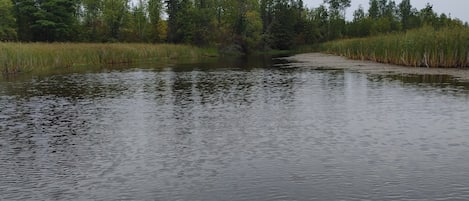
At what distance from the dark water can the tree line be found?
3364 cm

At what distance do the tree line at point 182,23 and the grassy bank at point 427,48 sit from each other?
12.2 meters

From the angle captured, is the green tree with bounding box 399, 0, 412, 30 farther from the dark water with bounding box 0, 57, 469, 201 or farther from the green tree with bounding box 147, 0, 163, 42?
the dark water with bounding box 0, 57, 469, 201

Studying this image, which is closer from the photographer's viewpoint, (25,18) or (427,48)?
(427,48)

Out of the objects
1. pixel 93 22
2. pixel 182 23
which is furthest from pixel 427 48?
pixel 93 22

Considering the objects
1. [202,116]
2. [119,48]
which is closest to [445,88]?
[202,116]

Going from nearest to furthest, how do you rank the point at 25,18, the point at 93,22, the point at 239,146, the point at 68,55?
the point at 239,146 < the point at 68,55 < the point at 25,18 < the point at 93,22

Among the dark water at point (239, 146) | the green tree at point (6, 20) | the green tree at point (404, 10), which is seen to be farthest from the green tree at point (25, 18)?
the green tree at point (404, 10)

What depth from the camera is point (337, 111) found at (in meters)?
14.1

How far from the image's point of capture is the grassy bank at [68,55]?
99.5 feet

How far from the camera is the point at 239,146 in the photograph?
997 cm

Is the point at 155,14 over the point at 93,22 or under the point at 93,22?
over

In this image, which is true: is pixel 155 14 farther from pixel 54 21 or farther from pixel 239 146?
pixel 239 146

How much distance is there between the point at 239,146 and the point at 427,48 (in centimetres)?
2326

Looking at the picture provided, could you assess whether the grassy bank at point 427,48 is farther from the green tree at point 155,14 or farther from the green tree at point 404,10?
the green tree at point 404,10
